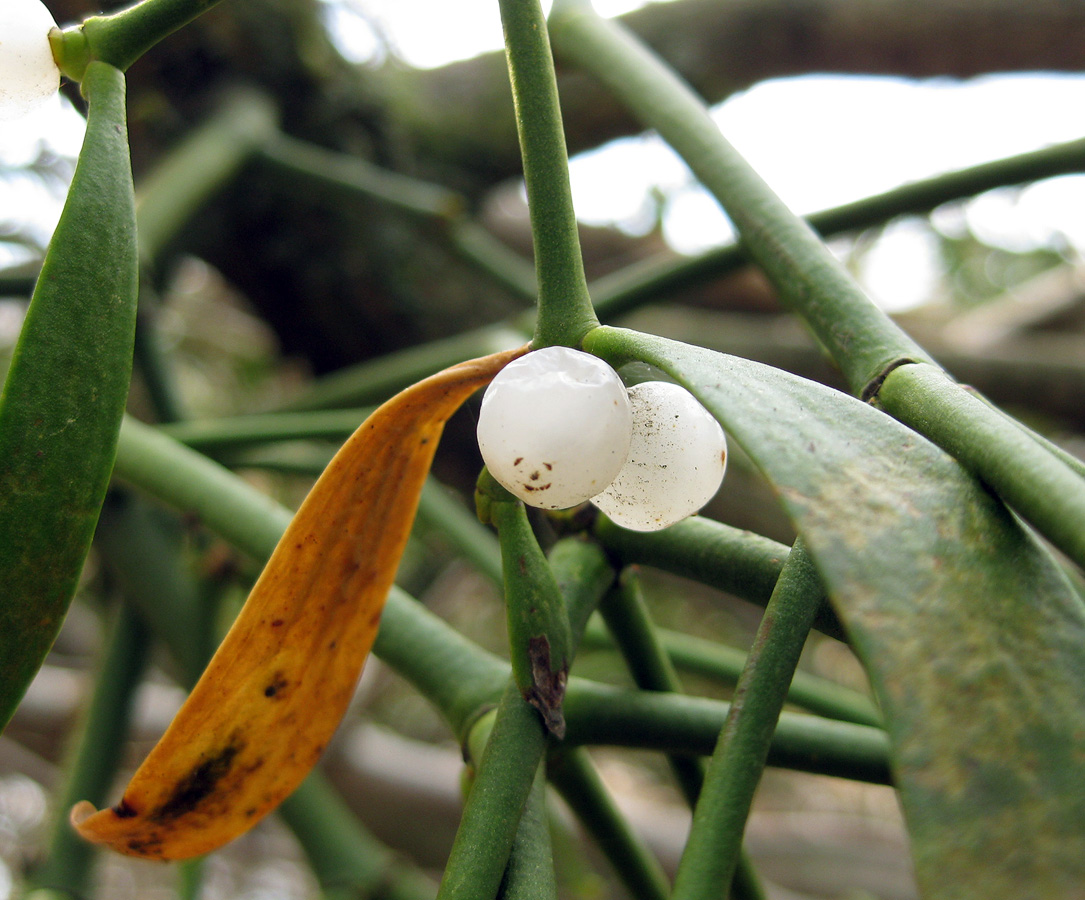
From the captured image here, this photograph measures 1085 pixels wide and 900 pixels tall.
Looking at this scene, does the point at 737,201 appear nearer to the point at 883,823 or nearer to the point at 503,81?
the point at 503,81

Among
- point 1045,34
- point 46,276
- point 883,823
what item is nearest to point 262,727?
point 46,276

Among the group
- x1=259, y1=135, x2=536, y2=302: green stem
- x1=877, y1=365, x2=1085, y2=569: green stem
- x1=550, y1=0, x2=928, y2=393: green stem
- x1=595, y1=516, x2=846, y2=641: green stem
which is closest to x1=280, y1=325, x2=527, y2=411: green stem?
x1=259, y1=135, x2=536, y2=302: green stem

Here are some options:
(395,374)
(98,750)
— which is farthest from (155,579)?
(395,374)

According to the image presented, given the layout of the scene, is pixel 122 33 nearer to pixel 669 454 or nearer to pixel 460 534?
pixel 669 454

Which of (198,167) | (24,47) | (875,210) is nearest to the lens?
(24,47)

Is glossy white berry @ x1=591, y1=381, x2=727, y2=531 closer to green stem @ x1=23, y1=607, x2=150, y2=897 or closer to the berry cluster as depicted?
the berry cluster

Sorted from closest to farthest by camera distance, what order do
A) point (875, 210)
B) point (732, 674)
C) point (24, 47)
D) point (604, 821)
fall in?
1. point (24, 47)
2. point (604, 821)
3. point (732, 674)
4. point (875, 210)
